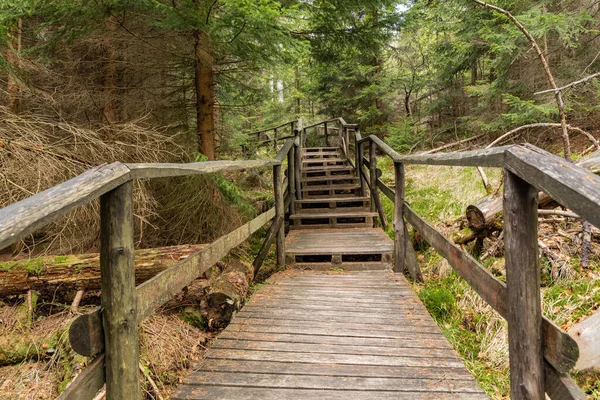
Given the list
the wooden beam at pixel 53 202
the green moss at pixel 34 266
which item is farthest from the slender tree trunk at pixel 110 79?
the wooden beam at pixel 53 202

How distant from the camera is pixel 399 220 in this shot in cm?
405

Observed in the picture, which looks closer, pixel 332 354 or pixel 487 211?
pixel 332 354

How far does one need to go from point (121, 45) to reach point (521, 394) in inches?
238

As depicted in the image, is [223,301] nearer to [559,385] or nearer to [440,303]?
[440,303]

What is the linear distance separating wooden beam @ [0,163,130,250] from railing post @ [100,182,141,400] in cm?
9

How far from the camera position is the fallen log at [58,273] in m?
3.40

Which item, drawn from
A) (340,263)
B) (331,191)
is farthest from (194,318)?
(331,191)

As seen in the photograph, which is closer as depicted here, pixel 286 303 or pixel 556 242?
pixel 286 303

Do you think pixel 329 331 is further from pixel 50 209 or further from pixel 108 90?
pixel 108 90

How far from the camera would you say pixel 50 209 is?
0.99m

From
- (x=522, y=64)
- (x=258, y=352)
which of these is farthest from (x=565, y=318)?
(x=522, y=64)

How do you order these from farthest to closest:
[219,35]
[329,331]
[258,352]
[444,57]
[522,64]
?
[444,57] < [522,64] < [219,35] < [329,331] < [258,352]

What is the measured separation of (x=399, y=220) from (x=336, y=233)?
5.02ft

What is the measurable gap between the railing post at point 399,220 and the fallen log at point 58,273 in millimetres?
2577
